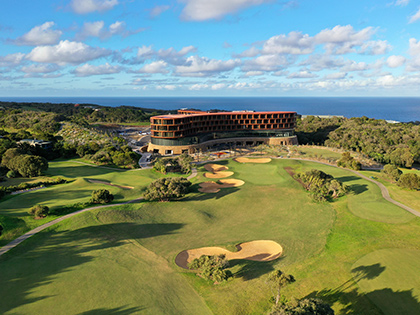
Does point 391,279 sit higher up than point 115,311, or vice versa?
point 391,279

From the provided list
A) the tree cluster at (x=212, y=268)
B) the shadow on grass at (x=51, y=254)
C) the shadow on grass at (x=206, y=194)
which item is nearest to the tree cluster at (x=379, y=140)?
the shadow on grass at (x=206, y=194)

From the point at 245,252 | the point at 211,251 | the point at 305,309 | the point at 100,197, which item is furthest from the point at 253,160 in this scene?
the point at 305,309

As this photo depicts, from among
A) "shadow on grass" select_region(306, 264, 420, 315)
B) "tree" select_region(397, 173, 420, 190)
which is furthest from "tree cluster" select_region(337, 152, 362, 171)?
"shadow on grass" select_region(306, 264, 420, 315)

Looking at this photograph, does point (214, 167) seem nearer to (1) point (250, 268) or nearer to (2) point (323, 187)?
(2) point (323, 187)

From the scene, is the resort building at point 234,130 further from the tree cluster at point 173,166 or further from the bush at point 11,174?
the bush at point 11,174

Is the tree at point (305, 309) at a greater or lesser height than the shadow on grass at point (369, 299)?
greater

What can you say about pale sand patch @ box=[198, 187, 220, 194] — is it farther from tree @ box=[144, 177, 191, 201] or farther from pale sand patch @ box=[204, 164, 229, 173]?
pale sand patch @ box=[204, 164, 229, 173]

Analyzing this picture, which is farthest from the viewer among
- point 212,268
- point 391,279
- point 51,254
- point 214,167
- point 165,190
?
point 214,167

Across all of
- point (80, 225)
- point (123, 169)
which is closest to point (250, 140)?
point (123, 169)
